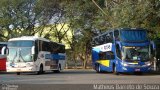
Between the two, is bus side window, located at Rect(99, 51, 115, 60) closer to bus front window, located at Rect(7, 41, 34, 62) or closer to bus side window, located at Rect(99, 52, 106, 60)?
bus side window, located at Rect(99, 52, 106, 60)

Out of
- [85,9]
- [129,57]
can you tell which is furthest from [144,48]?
[85,9]

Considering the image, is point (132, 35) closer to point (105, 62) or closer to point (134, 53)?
point (134, 53)

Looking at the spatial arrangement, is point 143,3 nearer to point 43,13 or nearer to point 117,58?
point 117,58

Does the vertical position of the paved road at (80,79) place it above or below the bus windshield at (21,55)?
below

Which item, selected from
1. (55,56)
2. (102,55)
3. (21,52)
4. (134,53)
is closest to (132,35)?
(134,53)

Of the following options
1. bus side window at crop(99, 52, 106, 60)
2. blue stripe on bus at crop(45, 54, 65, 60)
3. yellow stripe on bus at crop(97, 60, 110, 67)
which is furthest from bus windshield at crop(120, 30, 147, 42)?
blue stripe on bus at crop(45, 54, 65, 60)

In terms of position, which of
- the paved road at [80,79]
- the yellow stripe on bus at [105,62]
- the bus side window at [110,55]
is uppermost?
the bus side window at [110,55]

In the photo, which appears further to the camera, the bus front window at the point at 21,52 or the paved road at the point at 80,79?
the bus front window at the point at 21,52

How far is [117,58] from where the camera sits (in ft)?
108

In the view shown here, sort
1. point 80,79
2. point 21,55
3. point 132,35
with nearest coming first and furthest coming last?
point 80,79, point 132,35, point 21,55

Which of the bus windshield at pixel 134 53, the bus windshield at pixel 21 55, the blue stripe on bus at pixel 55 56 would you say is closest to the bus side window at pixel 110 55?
the bus windshield at pixel 134 53

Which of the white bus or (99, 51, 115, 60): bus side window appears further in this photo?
(99, 51, 115, 60): bus side window

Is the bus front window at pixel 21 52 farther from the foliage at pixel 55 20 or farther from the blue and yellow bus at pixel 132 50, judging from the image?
the foliage at pixel 55 20

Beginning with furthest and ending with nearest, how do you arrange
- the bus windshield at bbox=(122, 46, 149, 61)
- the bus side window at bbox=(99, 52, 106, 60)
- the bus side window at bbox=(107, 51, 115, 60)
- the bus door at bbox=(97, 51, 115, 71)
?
1. the bus side window at bbox=(99, 52, 106, 60)
2. the bus door at bbox=(97, 51, 115, 71)
3. the bus side window at bbox=(107, 51, 115, 60)
4. the bus windshield at bbox=(122, 46, 149, 61)
